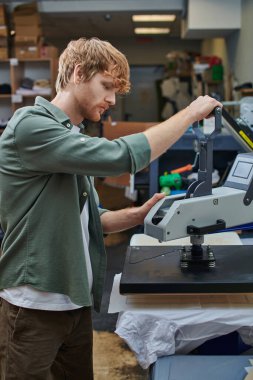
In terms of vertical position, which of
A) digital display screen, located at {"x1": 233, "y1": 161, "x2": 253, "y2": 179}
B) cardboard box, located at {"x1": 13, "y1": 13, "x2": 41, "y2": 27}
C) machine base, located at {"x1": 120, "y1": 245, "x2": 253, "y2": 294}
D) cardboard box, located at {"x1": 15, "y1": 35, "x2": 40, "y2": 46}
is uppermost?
cardboard box, located at {"x1": 13, "y1": 13, "x2": 41, "y2": 27}

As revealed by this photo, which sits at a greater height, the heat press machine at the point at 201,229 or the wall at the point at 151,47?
the heat press machine at the point at 201,229

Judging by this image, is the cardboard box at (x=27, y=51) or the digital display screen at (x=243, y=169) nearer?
the digital display screen at (x=243, y=169)

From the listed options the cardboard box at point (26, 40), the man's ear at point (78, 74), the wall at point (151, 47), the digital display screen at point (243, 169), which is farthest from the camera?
the wall at point (151, 47)

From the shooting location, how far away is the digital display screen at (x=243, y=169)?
4.53 ft

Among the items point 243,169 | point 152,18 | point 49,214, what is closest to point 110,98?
point 49,214

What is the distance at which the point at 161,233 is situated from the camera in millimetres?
1210

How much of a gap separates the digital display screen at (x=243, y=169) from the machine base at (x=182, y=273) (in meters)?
0.26

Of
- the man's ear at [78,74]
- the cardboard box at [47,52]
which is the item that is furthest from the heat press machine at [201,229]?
the cardboard box at [47,52]

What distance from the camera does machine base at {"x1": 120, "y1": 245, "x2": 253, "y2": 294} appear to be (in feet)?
4.17

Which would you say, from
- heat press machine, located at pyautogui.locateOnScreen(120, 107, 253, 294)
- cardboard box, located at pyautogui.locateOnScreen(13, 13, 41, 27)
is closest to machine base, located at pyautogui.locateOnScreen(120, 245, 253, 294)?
heat press machine, located at pyautogui.locateOnScreen(120, 107, 253, 294)

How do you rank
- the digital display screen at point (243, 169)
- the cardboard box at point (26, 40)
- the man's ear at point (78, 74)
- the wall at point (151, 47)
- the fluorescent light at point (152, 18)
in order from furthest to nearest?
the wall at point (151, 47)
the fluorescent light at point (152, 18)
the cardboard box at point (26, 40)
the digital display screen at point (243, 169)
the man's ear at point (78, 74)

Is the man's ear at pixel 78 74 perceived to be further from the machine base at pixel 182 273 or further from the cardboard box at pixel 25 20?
the cardboard box at pixel 25 20

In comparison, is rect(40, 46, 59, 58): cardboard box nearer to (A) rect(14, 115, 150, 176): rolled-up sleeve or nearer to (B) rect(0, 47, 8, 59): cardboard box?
(B) rect(0, 47, 8, 59): cardboard box

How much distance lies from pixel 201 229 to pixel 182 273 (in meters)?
0.16
